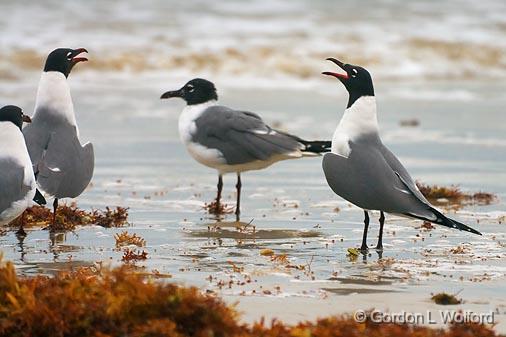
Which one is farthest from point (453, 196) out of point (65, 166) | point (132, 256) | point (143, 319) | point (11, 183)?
point (143, 319)

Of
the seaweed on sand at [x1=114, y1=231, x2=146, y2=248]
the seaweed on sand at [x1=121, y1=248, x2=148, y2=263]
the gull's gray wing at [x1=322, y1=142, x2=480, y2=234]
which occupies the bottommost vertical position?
the seaweed on sand at [x1=121, y1=248, x2=148, y2=263]

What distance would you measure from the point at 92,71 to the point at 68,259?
14.1 metres

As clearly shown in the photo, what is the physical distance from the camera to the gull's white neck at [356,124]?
7867mm

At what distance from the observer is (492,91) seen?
1956cm

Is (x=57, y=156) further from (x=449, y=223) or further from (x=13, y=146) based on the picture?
(x=449, y=223)

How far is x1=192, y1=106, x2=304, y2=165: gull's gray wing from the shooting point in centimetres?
963

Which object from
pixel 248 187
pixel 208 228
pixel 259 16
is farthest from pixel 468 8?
pixel 208 228

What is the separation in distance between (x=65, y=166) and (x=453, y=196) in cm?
390

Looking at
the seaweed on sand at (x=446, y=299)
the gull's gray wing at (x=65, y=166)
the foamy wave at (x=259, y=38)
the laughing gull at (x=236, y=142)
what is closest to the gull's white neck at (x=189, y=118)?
the laughing gull at (x=236, y=142)

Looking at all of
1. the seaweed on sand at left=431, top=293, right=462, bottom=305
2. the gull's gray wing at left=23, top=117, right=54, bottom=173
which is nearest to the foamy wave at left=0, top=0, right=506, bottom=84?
the gull's gray wing at left=23, top=117, right=54, bottom=173

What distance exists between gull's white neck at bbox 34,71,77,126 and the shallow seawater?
104 centimetres

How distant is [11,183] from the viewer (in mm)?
7098

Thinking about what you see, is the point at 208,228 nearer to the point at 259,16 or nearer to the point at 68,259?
the point at 68,259

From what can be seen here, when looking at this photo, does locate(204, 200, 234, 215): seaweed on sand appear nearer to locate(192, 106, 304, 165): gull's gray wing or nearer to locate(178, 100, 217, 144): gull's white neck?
locate(192, 106, 304, 165): gull's gray wing
